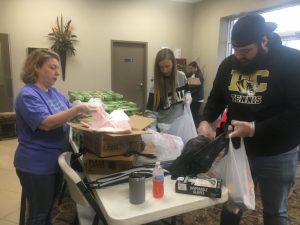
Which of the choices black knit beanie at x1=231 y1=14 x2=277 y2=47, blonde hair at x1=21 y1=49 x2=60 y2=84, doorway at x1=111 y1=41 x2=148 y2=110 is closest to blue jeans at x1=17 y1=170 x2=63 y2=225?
blonde hair at x1=21 y1=49 x2=60 y2=84

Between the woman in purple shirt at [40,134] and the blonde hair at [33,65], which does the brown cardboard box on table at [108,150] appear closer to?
the woman in purple shirt at [40,134]

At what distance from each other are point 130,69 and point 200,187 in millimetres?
5451

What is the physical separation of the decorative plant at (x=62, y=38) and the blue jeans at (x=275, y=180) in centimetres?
496

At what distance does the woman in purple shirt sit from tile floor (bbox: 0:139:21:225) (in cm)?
102

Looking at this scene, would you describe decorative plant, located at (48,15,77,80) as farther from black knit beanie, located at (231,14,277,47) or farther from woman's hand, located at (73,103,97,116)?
black knit beanie, located at (231,14,277,47)

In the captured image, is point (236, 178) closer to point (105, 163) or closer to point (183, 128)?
point (105, 163)

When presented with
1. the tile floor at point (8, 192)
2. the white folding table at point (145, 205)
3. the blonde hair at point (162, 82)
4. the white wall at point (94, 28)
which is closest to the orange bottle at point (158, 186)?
the white folding table at point (145, 205)

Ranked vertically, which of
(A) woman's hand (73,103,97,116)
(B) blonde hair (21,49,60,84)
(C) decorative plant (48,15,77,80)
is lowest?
(A) woman's hand (73,103,97,116)

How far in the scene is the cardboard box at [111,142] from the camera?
1.37 meters

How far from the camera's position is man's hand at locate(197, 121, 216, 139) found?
5.10ft

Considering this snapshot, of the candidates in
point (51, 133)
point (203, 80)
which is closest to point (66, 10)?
point (203, 80)

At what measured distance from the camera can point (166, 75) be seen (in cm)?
230

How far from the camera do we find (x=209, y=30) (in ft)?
20.5

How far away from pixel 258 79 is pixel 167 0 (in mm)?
A: 5645
